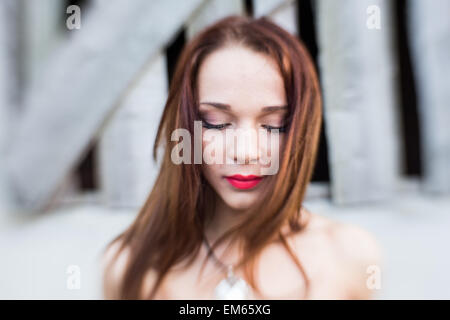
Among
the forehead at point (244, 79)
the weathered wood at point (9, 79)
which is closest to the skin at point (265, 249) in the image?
the forehead at point (244, 79)

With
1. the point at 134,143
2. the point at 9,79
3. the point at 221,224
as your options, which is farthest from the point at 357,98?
the point at 9,79

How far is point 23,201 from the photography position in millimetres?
895

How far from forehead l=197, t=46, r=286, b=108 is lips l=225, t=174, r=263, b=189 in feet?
0.47

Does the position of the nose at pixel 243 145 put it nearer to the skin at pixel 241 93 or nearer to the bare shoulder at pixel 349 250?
the skin at pixel 241 93

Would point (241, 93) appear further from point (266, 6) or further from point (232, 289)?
point (232, 289)

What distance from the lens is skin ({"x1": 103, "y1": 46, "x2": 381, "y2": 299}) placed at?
636 millimetres

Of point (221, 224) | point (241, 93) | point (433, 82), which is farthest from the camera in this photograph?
point (433, 82)

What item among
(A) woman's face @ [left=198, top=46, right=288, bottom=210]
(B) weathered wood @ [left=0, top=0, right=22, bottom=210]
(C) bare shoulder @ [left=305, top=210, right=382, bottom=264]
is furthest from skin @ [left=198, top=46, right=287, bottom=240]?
(B) weathered wood @ [left=0, top=0, right=22, bottom=210]

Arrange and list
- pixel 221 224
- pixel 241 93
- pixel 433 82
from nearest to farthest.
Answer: pixel 241 93 < pixel 221 224 < pixel 433 82

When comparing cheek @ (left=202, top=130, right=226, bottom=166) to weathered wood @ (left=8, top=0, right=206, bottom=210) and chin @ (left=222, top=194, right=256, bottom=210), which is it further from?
weathered wood @ (left=8, top=0, right=206, bottom=210)

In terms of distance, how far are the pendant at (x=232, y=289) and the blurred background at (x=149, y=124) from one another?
258 mm

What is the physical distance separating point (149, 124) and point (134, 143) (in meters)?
0.06

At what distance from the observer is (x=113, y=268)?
0.77m
